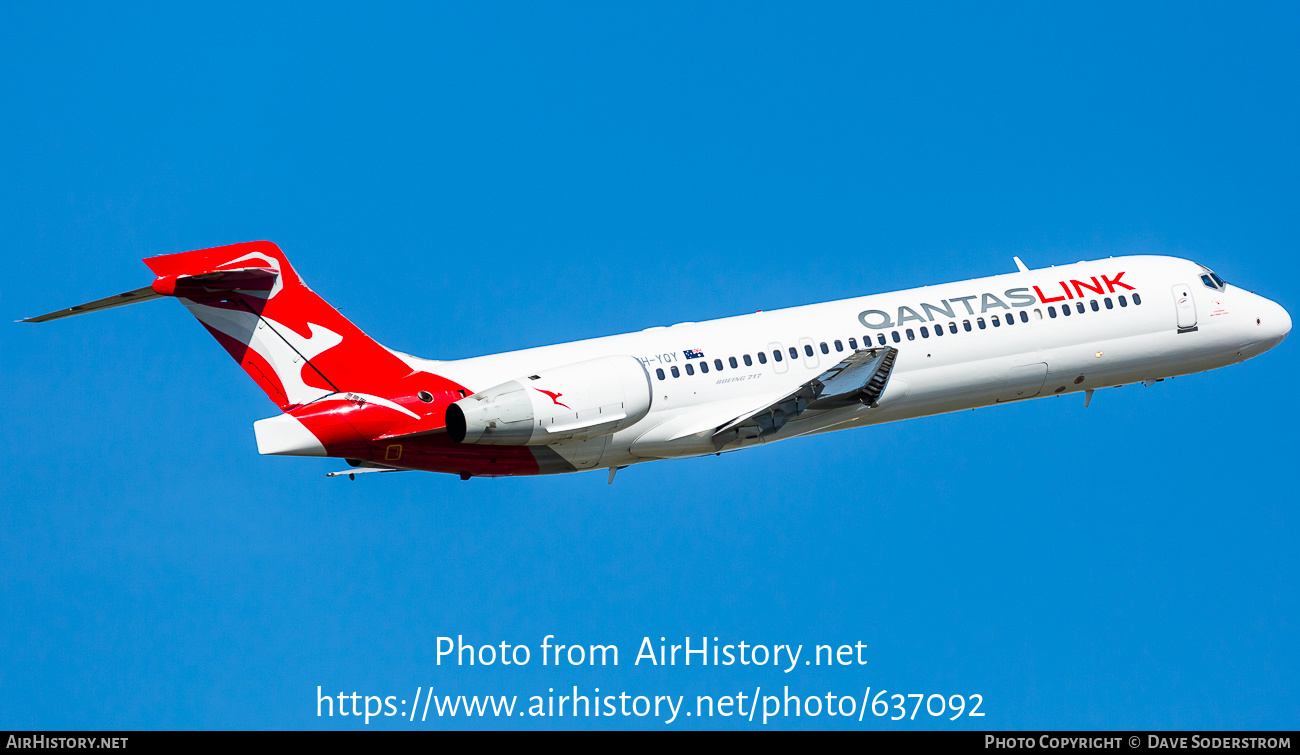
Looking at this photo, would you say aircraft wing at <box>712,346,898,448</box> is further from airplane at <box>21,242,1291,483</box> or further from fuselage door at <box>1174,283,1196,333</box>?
fuselage door at <box>1174,283,1196,333</box>

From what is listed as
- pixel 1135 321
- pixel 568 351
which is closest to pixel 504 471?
pixel 568 351

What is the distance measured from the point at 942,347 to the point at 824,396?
12.8 feet

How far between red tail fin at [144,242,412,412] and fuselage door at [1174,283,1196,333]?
17.6 metres

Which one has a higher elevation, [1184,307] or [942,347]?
[1184,307]

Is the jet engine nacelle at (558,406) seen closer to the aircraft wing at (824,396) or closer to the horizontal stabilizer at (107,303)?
the aircraft wing at (824,396)

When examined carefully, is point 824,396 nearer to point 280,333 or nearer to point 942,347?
point 942,347

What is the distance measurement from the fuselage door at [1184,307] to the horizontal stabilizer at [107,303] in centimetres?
2215

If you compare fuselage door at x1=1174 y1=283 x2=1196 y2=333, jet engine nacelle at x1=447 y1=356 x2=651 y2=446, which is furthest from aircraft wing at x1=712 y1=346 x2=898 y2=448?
fuselage door at x1=1174 y1=283 x2=1196 y2=333

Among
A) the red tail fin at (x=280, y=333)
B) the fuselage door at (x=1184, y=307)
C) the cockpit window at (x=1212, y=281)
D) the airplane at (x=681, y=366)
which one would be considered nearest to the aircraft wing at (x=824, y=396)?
the airplane at (x=681, y=366)

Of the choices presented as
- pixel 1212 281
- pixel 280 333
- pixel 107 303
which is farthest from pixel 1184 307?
pixel 107 303

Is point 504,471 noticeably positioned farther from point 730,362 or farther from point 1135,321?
point 1135,321

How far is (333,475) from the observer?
38438 millimetres

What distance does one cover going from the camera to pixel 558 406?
116ft

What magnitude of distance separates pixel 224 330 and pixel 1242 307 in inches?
901
